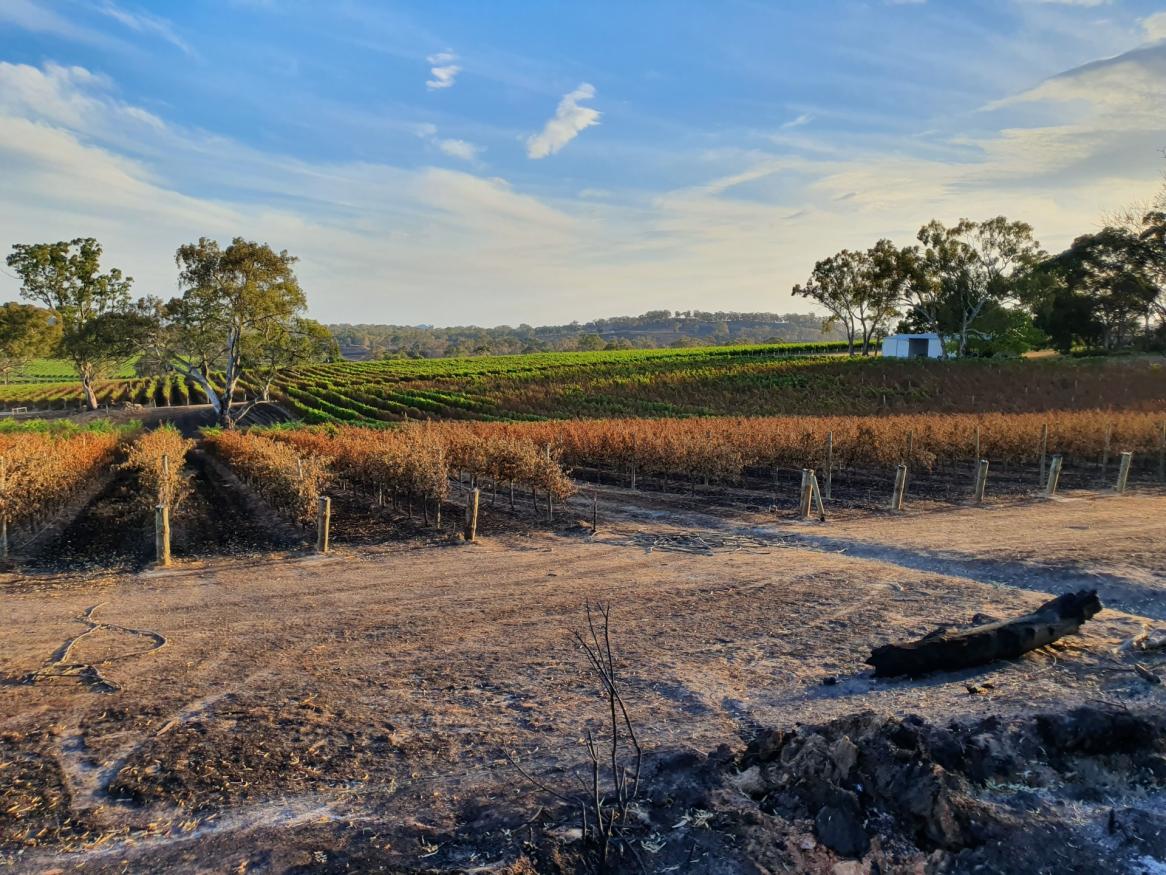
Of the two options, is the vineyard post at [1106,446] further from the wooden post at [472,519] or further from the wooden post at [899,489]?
the wooden post at [472,519]

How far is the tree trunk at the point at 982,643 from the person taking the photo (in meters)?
6.05

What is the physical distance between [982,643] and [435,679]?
16.2 ft

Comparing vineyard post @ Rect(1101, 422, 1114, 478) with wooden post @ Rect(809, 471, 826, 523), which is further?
vineyard post @ Rect(1101, 422, 1114, 478)

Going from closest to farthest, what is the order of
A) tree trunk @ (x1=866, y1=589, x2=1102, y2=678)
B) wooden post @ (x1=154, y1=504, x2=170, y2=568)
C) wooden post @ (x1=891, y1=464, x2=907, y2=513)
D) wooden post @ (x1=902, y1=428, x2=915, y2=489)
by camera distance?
tree trunk @ (x1=866, y1=589, x2=1102, y2=678) → wooden post @ (x1=154, y1=504, x2=170, y2=568) → wooden post @ (x1=891, y1=464, x2=907, y2=513) → wooden post @ (x1=902, y1=428, x2=915, y2=489)

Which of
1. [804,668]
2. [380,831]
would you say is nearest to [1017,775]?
[804,668]

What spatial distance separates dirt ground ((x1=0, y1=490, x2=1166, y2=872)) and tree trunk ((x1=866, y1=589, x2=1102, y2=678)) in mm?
138

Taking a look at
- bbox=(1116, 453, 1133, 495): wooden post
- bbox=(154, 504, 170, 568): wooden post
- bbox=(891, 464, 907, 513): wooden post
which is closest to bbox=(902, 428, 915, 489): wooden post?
bbox=(891, 464, 907, 513): wooden post

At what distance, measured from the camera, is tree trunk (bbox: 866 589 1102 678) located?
19.9 feet

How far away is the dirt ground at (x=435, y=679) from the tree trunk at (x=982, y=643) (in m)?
0.14

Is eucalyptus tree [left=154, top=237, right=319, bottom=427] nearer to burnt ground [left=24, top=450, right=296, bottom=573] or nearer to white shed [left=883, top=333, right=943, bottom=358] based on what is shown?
burnt ground [left=24, top=450, right=296, bottom=573]

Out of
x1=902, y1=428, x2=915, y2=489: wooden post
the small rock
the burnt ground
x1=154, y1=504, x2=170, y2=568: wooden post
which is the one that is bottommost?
the burnt ground

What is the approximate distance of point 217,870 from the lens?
12.0 feet

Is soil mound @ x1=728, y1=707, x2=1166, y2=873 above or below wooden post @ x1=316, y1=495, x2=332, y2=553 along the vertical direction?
above

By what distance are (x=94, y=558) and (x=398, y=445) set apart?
6060 millimetres
